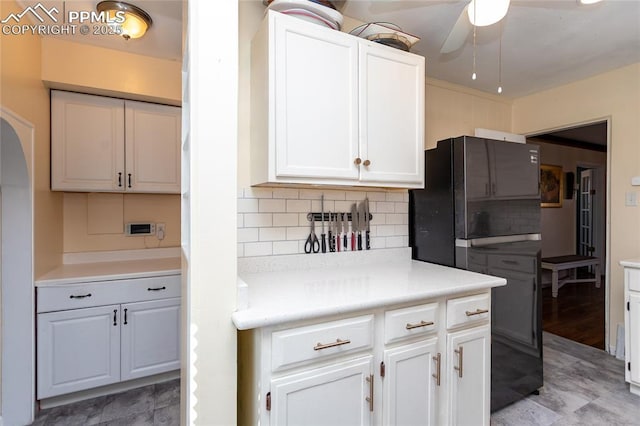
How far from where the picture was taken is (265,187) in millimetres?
1822

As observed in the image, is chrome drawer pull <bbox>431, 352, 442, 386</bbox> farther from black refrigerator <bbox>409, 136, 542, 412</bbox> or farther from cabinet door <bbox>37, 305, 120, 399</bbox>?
cabinet door <bbox>37, 305, 120, 399</bbox>

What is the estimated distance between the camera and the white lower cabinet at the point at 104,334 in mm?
2068

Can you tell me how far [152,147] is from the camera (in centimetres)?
262

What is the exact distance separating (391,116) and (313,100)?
0.49 meters

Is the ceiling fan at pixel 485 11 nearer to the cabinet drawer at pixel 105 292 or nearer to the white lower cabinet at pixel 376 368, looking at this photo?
the white lower cabinet at pixel 376 368

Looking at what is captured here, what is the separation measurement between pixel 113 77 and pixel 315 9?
5.69 ft

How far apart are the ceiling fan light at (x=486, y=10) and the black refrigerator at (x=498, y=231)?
0.61 m

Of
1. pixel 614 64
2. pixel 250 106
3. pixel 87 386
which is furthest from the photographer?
pixel 614 64

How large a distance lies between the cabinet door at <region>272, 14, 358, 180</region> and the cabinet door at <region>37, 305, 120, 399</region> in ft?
5.82

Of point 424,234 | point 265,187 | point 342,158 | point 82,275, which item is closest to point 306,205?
point 265,187

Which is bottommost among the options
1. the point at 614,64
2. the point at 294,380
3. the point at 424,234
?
the point at 294,380

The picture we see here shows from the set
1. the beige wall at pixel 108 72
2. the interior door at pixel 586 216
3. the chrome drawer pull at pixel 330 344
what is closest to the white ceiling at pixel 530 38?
the beige wall at pixel 108 72

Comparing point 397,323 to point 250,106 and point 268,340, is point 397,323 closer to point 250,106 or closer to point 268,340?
point 268,340

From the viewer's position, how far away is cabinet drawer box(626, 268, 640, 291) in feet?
7.17
